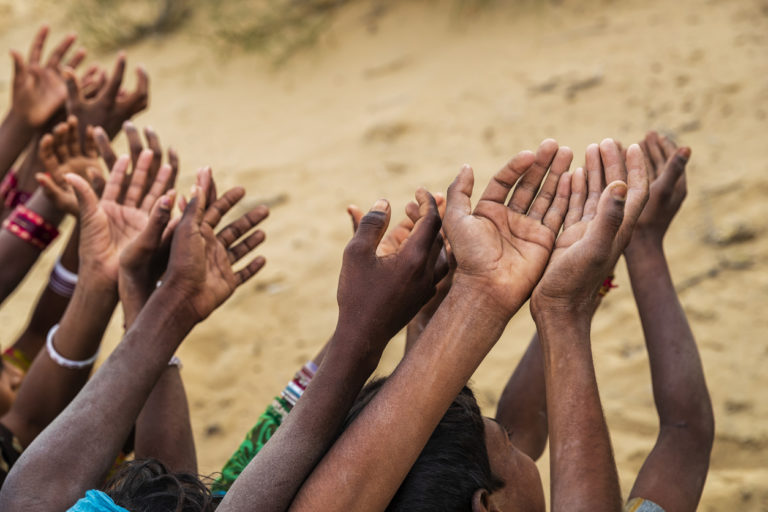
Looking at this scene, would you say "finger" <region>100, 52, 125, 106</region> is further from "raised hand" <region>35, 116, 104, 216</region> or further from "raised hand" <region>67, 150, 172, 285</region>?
"raised hand" <region>67, 150, 172, 285</region>

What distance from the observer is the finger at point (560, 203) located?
1627 millimetres

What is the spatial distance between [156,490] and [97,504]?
5.6 inches

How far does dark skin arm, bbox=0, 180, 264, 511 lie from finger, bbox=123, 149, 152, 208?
35cm

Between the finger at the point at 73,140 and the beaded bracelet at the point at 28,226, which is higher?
the finger at the point at 73,140

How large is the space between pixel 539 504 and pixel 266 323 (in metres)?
1.95

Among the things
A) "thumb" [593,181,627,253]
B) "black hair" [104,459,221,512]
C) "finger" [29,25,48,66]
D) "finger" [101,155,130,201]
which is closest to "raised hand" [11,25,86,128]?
"finger" [29,25,48,66]

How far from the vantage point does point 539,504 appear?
5.80 feet

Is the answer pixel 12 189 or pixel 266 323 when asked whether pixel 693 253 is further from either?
pixel 12 189

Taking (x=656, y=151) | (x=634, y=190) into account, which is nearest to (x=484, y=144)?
(x=656, y=151)

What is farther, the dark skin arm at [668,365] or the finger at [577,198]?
the dark skin arm at [668,365]

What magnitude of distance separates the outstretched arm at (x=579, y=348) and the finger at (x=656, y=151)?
2.41 ft

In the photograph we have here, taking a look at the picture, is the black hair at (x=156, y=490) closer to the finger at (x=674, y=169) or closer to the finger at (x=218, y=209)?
the finger at (x=218, y=209)

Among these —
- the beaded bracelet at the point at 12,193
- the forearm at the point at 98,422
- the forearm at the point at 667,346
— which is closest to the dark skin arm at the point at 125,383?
the forearm at the point at 98,422

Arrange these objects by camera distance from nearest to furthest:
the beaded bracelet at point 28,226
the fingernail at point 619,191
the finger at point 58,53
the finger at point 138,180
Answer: the fingernail at point 619,191
the finger at point 138,180
the beaded bracelet at point 28,226
the finger at point 58,53
